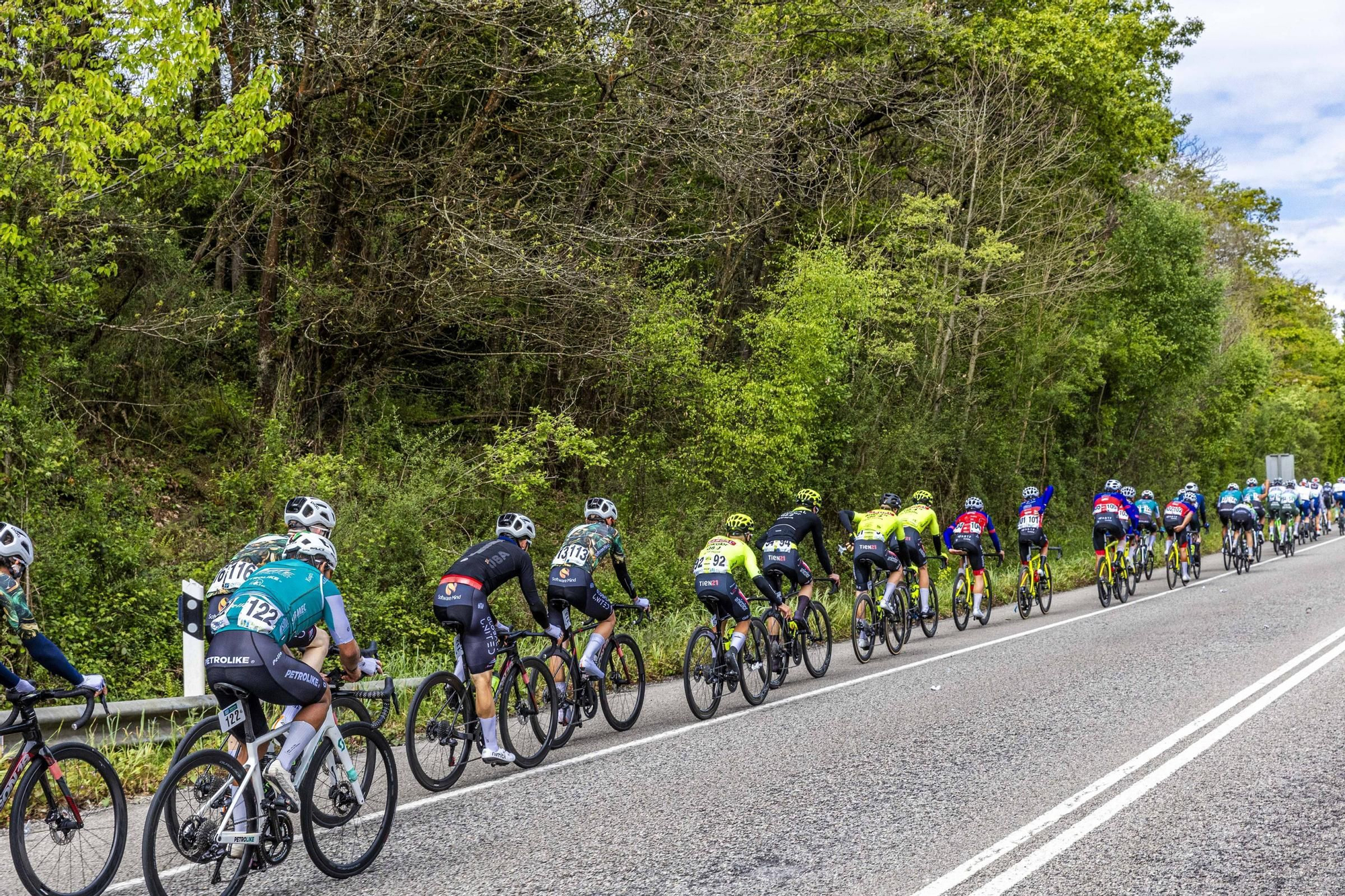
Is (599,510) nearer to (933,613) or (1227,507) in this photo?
(933,613)

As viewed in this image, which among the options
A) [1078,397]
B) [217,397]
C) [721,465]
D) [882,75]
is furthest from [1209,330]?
[217,397]

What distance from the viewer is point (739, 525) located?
10875mm

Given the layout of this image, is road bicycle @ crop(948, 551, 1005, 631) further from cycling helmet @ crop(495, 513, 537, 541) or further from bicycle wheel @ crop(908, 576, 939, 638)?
cycling helmet @ crop(495, 513, 537, 541)

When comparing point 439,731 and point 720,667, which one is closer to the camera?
point 439,731

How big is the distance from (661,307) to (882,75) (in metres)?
10.1

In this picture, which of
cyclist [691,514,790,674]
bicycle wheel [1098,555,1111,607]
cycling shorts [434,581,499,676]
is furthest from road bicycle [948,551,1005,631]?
cycling shorts [434,581,499,676]

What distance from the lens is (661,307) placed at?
61.2 feet

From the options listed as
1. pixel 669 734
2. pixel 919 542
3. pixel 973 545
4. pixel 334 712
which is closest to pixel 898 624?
pixel 919 542

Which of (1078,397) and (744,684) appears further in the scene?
(1078,397)

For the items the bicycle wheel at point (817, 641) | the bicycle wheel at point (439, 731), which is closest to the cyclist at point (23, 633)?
the bicycle wheel at point (439, 731)

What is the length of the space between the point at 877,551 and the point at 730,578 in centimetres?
431

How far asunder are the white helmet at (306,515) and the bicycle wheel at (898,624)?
864cm

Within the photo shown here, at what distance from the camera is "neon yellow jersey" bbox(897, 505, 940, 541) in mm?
15477

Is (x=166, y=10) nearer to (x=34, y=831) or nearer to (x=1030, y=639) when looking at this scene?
(x=34, y=831)
